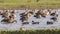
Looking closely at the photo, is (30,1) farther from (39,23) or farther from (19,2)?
(39,23)

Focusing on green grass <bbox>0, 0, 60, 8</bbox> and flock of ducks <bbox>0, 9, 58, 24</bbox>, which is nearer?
flock of ducks <bbox>0, 9, 58, 24</bbox>

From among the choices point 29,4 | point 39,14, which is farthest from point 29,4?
point 39,14

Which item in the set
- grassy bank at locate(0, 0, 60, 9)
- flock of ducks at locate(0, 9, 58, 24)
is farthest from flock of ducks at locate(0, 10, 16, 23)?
grassy bank at locate(0, 0, 60, 9)

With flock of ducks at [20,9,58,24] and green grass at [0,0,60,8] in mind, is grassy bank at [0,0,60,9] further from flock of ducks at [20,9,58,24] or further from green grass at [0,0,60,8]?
flock of ducks at [20,9,58,24]

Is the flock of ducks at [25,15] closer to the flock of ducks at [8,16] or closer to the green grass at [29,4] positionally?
the flock of ducks at [8,16]

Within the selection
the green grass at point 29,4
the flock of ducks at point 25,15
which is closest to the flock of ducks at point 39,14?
the flock of ducks at point 25,15
